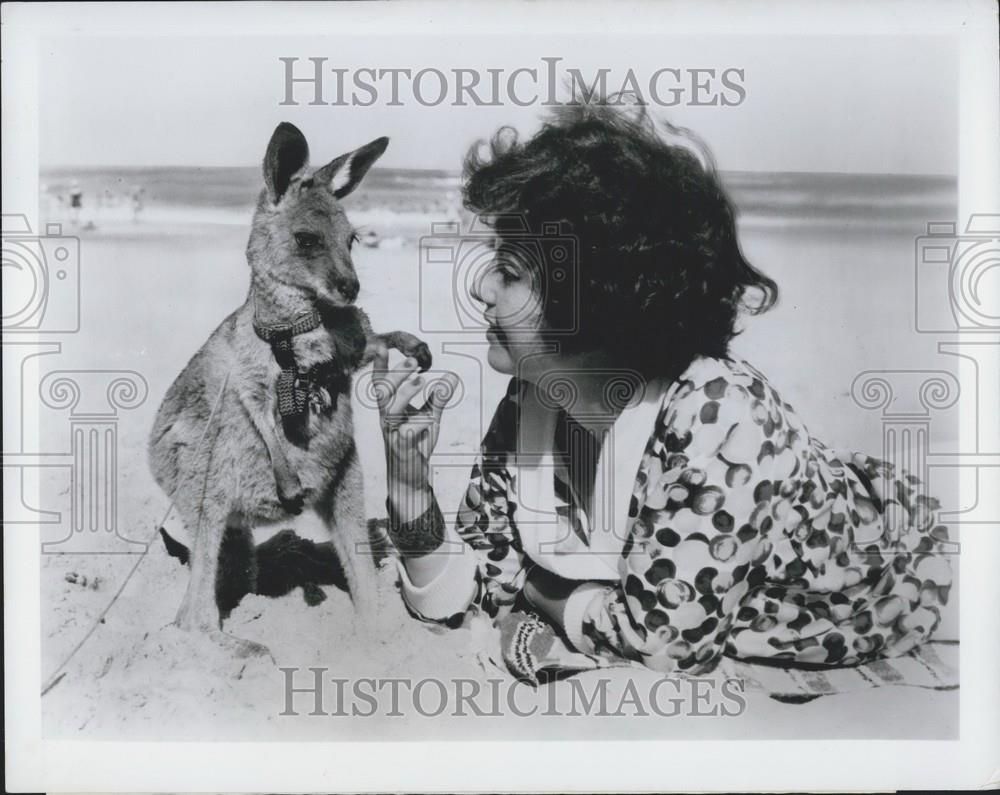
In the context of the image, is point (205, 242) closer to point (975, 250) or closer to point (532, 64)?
point (532, 64)

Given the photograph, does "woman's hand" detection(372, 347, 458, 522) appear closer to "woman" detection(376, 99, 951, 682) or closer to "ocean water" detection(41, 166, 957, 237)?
"woman" detection(376, 99, 951, 682)

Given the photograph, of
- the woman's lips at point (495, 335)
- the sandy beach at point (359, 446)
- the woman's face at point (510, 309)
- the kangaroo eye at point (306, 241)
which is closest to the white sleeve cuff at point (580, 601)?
the sandy beach at point (359, 446)

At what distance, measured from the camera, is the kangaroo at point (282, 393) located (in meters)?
2.73

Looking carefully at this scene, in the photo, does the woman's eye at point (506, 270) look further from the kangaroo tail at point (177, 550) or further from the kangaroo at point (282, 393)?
the kangaroo tail at point (177, 550)

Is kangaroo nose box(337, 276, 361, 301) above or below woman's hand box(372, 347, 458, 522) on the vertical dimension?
above

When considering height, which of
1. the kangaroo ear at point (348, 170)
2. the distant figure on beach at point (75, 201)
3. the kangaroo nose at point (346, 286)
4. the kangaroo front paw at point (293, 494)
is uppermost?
the kangaroo ear at point (348, 170)

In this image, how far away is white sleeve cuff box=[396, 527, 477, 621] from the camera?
2.73m

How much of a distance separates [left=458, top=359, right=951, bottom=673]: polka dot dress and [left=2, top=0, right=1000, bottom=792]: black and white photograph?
11 mm

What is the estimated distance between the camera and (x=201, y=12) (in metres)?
2.76

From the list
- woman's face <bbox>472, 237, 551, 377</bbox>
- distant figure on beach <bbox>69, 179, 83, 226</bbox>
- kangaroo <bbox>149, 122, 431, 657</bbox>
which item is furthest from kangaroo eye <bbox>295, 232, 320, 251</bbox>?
distant figure on beach <bbox>69, 179, 83, 226</bbox>

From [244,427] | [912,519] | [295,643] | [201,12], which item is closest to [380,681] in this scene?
[295,643]

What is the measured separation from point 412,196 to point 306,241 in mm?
314

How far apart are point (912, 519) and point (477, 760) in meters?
1.38

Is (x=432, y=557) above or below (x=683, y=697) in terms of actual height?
above
